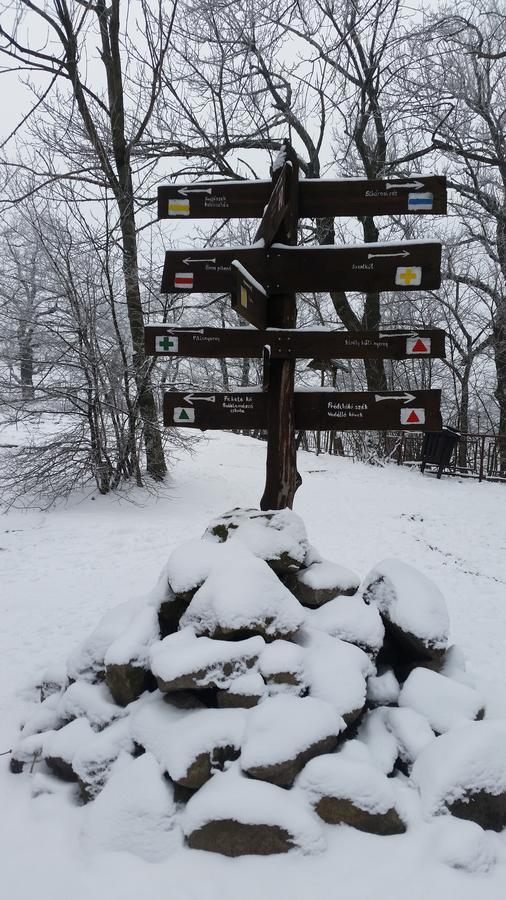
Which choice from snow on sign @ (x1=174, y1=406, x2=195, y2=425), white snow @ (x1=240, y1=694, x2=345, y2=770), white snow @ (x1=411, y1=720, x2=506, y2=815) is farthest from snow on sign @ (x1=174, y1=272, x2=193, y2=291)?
white snow @ (x1=411, y1=720, x2=506, y2=815)

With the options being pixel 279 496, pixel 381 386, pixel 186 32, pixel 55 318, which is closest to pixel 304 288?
pixel 279 496

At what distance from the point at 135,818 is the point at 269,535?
174 centimetres

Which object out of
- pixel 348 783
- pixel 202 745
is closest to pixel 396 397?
pixel 348 783

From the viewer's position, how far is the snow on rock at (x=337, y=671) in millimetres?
2752

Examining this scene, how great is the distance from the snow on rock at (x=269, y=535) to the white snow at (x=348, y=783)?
1.25 m

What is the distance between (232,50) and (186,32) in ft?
3.61

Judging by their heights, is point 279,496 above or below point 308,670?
above

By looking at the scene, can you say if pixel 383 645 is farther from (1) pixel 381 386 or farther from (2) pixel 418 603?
(1) pixel 381 386

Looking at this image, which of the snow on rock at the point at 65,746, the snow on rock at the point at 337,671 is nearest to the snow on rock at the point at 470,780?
the snow on rock at the point at 337,671

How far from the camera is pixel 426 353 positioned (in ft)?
12.7

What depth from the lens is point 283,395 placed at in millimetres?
3990

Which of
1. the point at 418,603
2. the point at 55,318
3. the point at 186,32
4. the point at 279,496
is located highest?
the point at 186,32

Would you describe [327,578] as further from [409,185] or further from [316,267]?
[409,185]

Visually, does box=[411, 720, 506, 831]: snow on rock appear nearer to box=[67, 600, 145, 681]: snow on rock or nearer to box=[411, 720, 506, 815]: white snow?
box=[411, 720, 506, 815]: white snow
